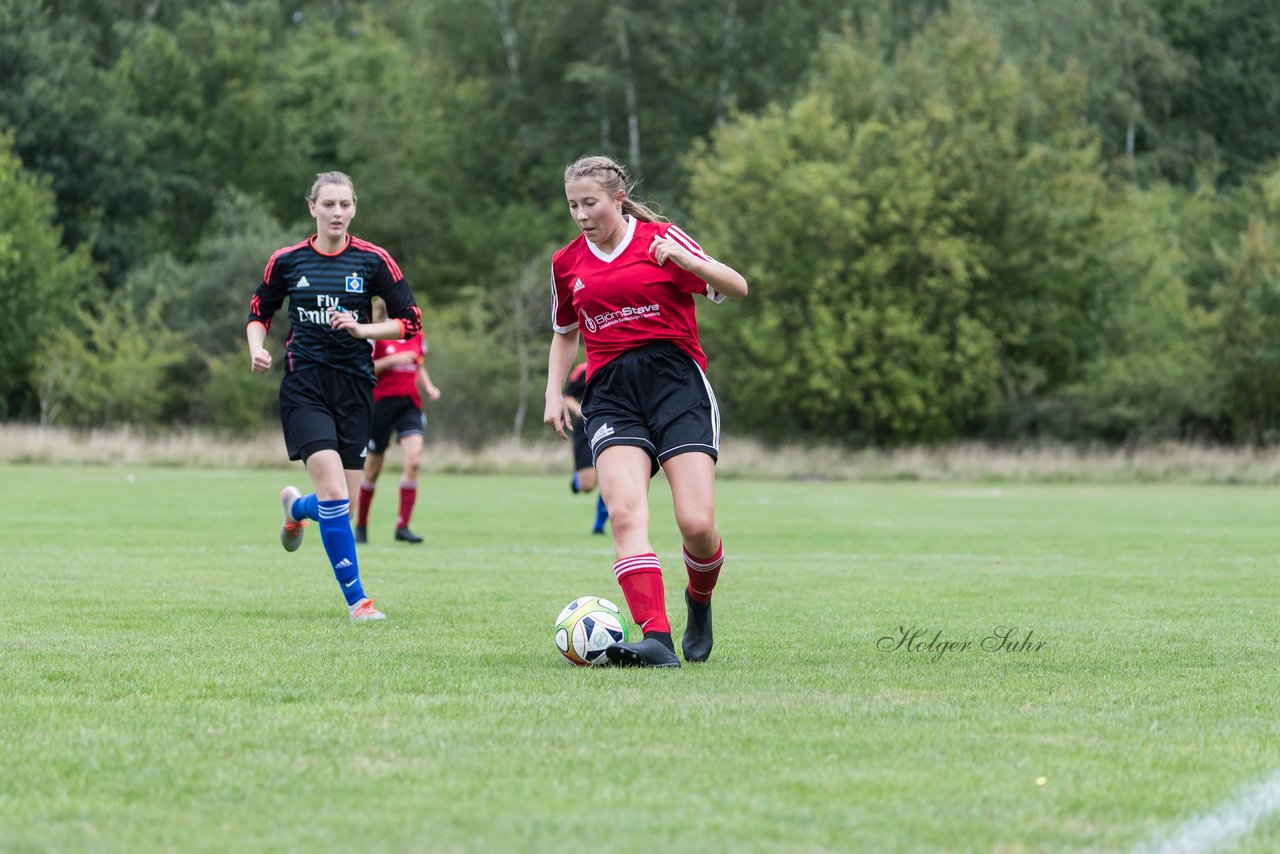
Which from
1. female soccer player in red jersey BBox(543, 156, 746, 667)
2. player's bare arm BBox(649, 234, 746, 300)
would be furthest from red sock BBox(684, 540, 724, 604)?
player's bare arm BBox(649, 234, 746, 300)

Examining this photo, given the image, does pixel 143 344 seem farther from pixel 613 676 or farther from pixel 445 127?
pixel 613 676

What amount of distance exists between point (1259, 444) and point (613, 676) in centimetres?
3860

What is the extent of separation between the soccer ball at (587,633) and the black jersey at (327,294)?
2.56 metres

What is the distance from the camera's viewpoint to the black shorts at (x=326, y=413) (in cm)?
820

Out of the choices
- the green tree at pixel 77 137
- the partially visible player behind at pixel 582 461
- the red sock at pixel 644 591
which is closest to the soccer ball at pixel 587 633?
the red sock at pixel 644 591

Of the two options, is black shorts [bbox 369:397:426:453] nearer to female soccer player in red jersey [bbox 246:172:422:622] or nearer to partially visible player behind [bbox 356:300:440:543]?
partially visible player behind [bbox 356:300:440:543]

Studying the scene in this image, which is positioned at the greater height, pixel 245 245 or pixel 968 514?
pixel 245 245

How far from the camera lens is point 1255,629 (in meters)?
7.82

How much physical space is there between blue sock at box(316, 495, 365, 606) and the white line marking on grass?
4.97m

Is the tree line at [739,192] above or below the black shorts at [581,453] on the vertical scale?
above

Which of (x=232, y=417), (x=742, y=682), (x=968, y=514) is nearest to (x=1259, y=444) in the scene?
(x=968, y=514)

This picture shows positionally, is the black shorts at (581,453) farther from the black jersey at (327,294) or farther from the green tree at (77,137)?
the green tree at (77,137)

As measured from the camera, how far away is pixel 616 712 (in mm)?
4996

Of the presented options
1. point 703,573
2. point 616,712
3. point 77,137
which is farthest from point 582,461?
point 77,137
